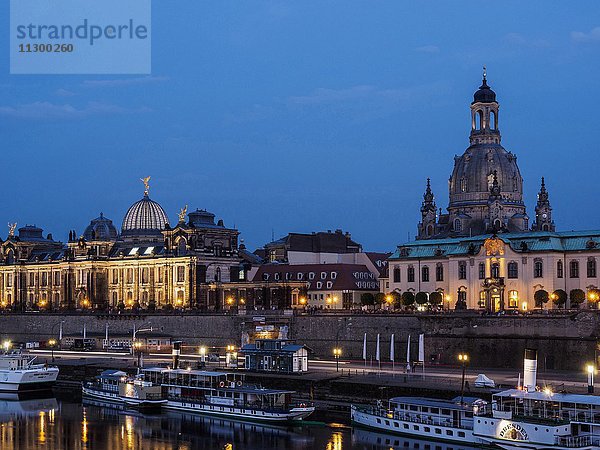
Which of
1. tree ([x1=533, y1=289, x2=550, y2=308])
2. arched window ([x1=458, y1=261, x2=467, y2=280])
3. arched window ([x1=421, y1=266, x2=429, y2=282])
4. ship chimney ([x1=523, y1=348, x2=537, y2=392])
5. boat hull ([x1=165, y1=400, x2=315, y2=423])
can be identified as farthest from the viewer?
arched window ([x1=421, y1=266, x2=429, y2=282])

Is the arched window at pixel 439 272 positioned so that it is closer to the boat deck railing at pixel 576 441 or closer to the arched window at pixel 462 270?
the arched window at pixel 462 270

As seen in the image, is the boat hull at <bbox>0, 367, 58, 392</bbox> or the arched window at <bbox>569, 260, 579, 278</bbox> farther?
the arched window at <bbox>569, 260, 579, 278</bbox>

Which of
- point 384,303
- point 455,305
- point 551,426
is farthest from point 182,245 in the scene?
point 551,426

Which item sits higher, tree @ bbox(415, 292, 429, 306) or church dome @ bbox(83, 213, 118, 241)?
church dome @ bbox(83, 213, 118, 241)

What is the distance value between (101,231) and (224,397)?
3304 inches

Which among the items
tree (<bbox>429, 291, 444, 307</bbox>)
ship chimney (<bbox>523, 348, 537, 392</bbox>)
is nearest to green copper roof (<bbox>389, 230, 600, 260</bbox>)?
tree (<bbox>429, 291, 444, 307</bbox>)

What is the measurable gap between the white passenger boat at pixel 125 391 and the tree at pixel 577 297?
39.4 metres

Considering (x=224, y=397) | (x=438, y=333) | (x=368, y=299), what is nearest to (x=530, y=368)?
(x=224, y=397)

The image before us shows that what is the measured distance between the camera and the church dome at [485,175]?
5261 inches

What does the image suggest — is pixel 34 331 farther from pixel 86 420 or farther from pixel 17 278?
pixel 86 420

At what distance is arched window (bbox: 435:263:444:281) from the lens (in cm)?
10938

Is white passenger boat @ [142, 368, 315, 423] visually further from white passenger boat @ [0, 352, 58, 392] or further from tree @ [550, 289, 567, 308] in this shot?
tree @ [550, 289, 567, 308]

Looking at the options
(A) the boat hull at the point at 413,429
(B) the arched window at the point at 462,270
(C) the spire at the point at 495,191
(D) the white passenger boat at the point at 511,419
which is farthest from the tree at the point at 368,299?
(D) the white passenger boat at the point at 511,419

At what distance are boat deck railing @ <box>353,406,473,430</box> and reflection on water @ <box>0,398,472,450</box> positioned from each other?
1162mm
